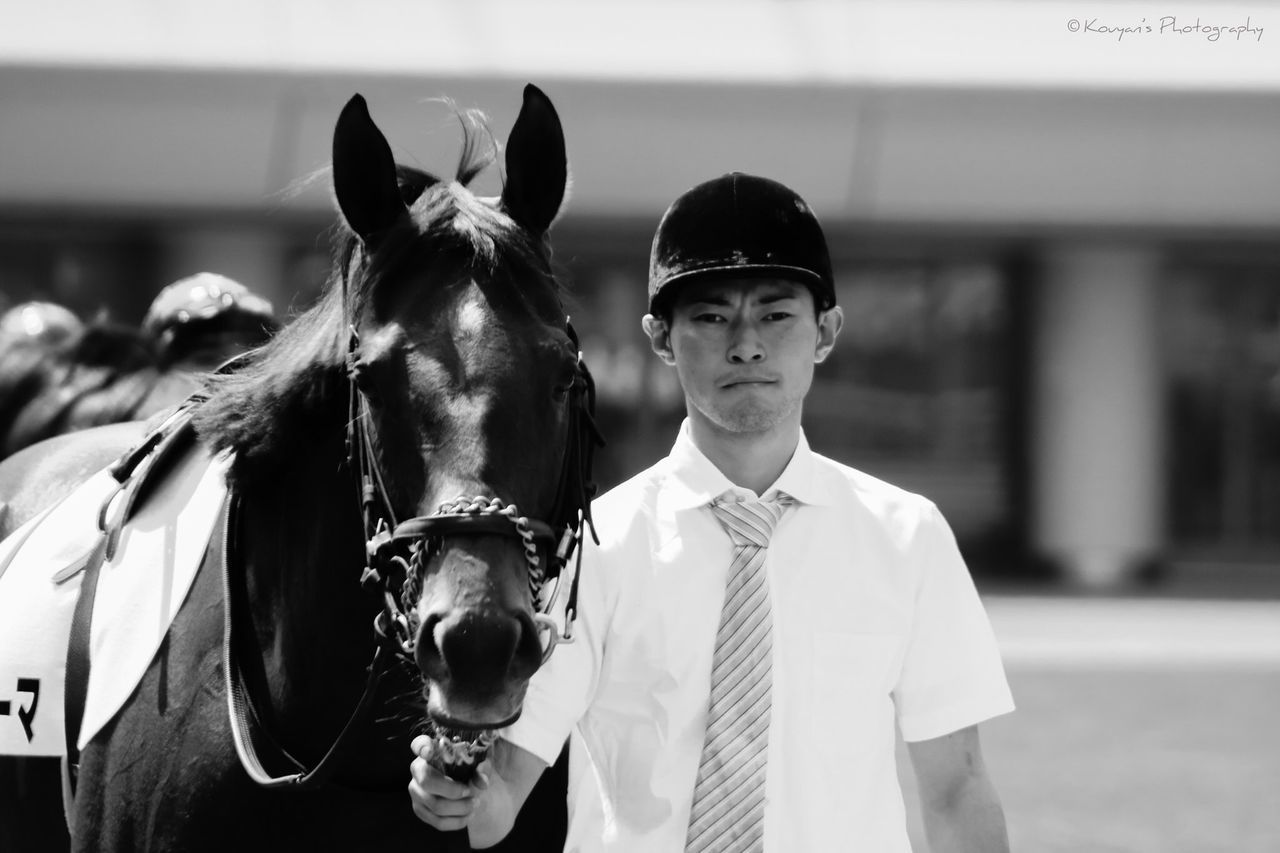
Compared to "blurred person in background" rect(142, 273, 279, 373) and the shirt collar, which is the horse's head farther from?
"blurred person in background" rect(142, 273, 279, 373)

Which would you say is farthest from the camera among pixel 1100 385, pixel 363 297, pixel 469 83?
pixel 1100 385

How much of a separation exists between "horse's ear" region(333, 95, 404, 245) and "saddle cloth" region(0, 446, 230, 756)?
534 millimetres

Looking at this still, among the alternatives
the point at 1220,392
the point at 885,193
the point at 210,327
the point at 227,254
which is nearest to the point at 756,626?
the point at 210,327

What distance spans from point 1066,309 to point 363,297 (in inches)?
515

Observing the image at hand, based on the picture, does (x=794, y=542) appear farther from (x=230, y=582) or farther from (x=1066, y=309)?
(x=1066, y=309)

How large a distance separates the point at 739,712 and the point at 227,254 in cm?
1213

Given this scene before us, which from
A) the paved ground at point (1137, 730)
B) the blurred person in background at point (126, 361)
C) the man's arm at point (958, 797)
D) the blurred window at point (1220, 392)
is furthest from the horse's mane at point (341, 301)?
the blurred window at point (1220, 392)

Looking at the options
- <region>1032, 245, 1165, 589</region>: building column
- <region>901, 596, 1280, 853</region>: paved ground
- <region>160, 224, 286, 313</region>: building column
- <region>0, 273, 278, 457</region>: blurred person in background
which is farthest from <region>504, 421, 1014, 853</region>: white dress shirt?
<region>1032, 245, 1165, 589</region>: building column

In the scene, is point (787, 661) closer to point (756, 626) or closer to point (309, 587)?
point (756, 626)

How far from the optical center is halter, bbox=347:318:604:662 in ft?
6.91

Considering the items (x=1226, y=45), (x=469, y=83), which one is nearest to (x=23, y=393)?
(x=469, y=83)

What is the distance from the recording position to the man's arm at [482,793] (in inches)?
90.7

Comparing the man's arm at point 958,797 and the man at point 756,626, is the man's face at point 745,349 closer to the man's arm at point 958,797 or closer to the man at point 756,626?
the man at point 756,626

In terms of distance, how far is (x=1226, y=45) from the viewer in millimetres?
12773
